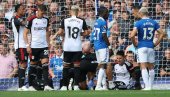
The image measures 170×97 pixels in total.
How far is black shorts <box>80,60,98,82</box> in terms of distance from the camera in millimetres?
15777

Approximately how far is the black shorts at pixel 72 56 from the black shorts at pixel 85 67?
12.6 inches

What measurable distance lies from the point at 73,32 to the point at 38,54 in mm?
885

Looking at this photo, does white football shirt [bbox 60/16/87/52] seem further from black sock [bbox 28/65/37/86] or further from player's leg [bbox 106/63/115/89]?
player's leg [bbox 106/63/115/89]

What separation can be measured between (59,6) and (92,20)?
967 mm

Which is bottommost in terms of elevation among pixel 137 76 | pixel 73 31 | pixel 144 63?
pixel 137 76

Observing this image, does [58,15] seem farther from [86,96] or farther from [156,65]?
[86,96]

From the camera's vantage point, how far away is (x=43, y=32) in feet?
50.6

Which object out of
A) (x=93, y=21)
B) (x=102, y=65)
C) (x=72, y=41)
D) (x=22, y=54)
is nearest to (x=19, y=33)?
(x=22, y=54)

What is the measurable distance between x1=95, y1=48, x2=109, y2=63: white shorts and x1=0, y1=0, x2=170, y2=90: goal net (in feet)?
6.40

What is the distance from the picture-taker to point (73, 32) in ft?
50.9

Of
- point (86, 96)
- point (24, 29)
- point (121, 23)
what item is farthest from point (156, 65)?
point (86, 96)

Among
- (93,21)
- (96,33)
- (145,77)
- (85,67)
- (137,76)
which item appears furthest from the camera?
(93,21)

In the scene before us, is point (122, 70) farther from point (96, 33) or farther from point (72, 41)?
point (72, 41)

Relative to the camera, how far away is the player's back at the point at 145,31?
15117 mm
